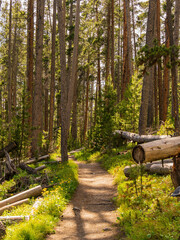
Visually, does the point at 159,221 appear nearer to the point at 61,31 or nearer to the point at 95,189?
the point at 95,189

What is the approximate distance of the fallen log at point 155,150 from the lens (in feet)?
19.4

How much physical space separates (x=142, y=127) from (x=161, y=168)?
448 centimetres

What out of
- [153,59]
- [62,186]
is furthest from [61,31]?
[62,186]

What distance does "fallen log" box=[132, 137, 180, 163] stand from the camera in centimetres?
592

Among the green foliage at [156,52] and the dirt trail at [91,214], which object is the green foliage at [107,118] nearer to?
the dirt trail at [91,214]

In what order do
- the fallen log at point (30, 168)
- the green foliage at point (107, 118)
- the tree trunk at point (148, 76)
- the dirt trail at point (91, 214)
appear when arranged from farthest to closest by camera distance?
1. the green foliage at point (107, 118)
2. the tree trunk at point (148, 76)
3. the fallen log at point (30, 168)
4. the dirt trail at point (91, 214)

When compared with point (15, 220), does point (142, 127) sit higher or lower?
higher

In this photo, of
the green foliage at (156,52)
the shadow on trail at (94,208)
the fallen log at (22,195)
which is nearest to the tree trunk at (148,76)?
the green foliage at (156,52)

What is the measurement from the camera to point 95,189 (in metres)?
8.66

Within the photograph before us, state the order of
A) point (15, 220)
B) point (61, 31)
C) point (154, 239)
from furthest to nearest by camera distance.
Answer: point (61, 31) → point (15, 220) → point (154, 239)

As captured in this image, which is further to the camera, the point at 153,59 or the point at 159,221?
the point at 153,59

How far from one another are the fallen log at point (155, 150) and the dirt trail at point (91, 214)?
1547mm

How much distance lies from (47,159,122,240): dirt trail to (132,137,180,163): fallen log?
155cm

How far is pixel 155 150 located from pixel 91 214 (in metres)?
2.28
